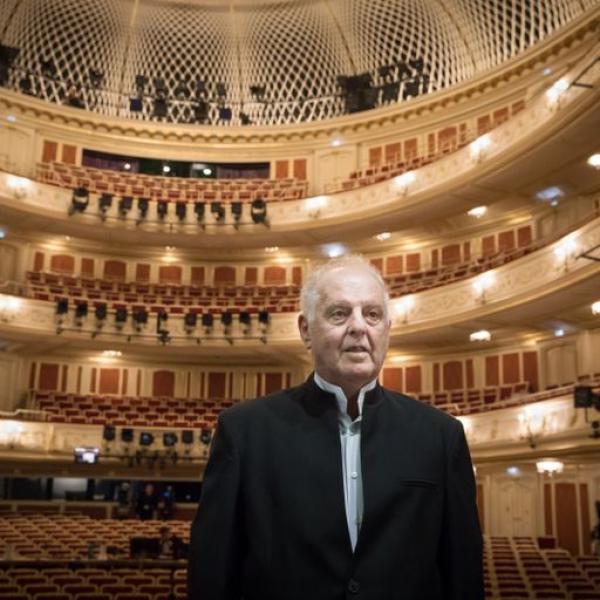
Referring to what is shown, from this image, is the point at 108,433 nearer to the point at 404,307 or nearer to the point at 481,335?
the point at 404,307

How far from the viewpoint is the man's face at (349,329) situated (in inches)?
76.1

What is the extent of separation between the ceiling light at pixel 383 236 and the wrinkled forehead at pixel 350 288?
21656 millimetres

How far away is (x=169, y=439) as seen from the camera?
20406 mm

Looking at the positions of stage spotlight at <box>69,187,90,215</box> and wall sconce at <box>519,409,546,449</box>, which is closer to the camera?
wall sconce at <box>519,409,546,449</box>

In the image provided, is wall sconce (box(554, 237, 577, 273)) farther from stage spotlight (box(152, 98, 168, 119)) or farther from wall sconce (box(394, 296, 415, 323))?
stage spotlight (box(152, 98, 168, 119))

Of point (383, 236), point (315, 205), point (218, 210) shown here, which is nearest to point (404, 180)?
point (383, 236)

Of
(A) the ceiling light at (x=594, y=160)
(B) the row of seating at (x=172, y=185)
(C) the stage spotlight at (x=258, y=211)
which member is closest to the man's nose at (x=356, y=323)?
(A) the ceiling light at (x=594, y=160)

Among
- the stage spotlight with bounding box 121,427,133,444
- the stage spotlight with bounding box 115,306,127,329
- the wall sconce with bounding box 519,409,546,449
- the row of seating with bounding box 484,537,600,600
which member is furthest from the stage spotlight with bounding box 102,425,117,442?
the wall sconce with bounding box 519,409,546,449

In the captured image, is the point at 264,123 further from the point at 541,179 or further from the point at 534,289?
the point at 534,289

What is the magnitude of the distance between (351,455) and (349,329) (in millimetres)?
317

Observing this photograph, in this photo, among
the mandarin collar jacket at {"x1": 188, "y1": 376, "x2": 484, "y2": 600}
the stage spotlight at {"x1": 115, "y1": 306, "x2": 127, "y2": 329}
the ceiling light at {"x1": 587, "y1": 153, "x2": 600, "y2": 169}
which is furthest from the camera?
the stage spotlight at {"x1": 115, "y1": 306, "x2": 127, "y2": 329}

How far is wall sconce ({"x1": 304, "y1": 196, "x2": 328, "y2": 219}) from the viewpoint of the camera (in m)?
23.5

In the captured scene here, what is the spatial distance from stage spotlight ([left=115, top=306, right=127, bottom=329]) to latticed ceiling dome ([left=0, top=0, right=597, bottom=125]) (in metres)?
8.78

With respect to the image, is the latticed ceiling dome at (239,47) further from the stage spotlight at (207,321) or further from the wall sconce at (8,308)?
the wall sconce at (8,308)
